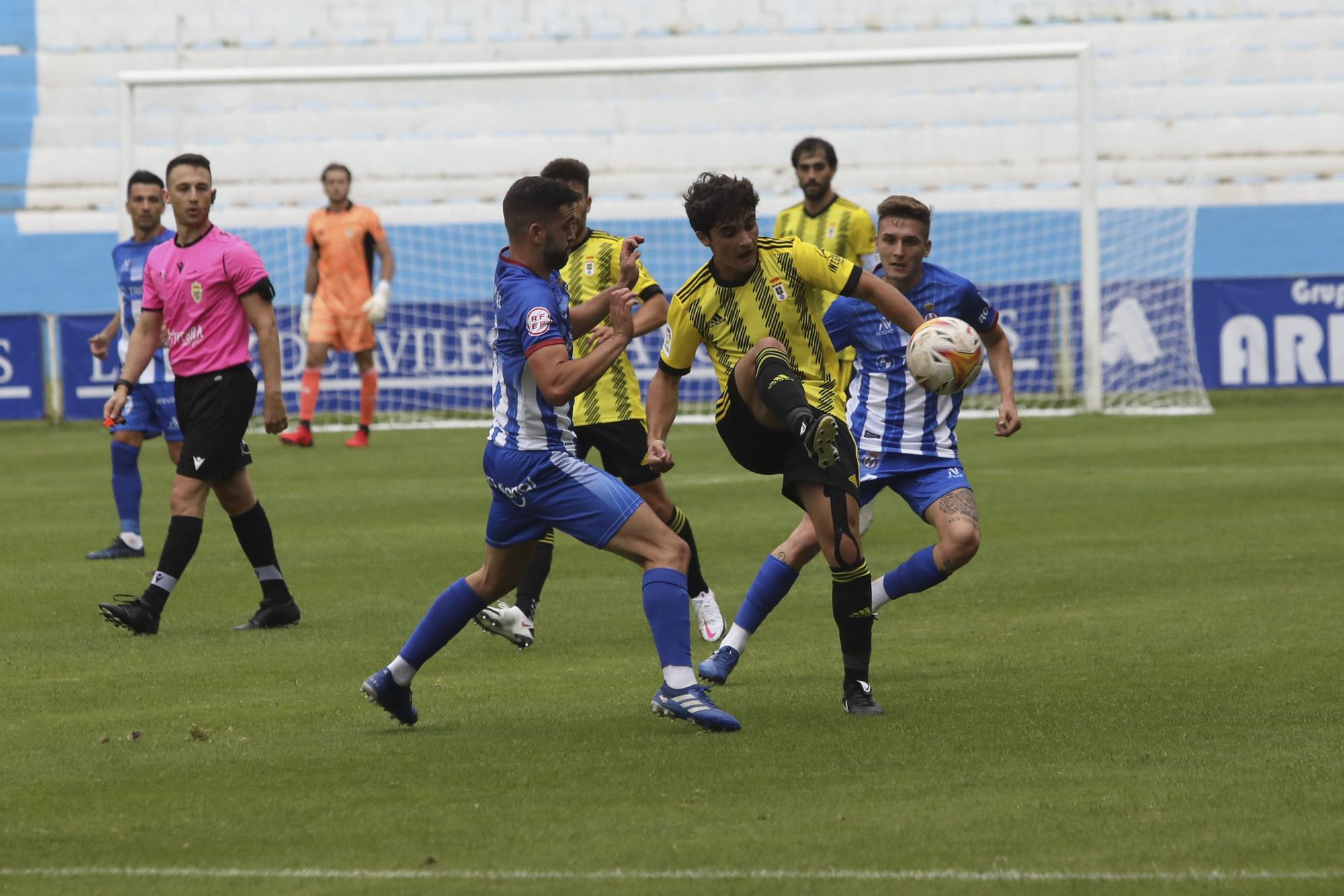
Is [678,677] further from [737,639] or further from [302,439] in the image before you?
[302,439]

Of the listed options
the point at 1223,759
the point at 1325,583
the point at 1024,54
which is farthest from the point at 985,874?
the point at 1024,54

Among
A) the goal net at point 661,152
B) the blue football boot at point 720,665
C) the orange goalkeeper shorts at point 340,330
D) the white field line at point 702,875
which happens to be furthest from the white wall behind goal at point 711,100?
the white field line at point 702,875

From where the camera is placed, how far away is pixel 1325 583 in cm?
908

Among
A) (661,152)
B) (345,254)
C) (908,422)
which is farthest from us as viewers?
(661,152)

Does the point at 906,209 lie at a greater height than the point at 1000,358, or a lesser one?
greater

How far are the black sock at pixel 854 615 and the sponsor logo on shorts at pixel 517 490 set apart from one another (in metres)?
1.07

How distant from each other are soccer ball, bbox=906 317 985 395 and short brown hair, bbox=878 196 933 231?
2.27 ft

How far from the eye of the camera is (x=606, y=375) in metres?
8.81

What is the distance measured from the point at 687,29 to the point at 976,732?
2461 cm

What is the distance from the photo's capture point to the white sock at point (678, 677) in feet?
19.7

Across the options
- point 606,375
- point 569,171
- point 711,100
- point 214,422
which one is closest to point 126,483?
point 214,422

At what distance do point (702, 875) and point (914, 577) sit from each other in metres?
3.31

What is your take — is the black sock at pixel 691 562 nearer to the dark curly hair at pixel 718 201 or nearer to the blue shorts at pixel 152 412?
the dark curly hair at pixel 718 201

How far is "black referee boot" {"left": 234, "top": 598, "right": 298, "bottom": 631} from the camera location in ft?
27.9
